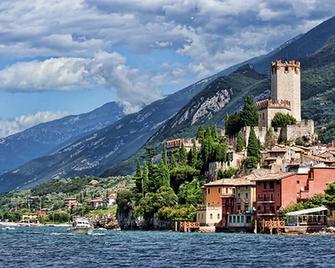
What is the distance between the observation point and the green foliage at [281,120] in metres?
150

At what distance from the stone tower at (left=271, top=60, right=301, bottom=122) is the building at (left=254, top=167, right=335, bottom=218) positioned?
37.4 meters

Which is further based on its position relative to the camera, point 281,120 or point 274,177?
point 281,120

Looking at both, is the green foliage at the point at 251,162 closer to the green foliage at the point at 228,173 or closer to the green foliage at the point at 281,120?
the green foliage at the point at 228,173

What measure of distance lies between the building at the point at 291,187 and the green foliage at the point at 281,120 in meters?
29.9

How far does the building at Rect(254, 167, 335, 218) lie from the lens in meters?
118

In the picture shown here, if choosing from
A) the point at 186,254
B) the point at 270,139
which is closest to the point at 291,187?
the point at 270,139

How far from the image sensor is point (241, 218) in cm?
12431

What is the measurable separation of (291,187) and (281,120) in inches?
1308

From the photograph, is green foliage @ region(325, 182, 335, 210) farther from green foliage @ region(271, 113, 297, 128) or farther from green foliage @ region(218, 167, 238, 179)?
green foliage @ region(271, 113, 297, 128)

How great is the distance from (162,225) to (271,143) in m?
21.3

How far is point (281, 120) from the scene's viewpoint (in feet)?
492

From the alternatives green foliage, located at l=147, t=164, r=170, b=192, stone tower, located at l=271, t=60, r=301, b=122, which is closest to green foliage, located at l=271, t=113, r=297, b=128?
stone tower, located at l=271, t=60, r=301, b=122

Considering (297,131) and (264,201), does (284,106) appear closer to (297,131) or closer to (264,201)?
(297,131)

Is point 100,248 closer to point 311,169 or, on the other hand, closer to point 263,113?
point 311,169
